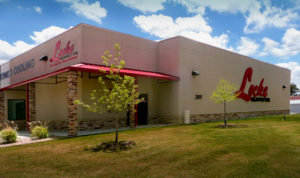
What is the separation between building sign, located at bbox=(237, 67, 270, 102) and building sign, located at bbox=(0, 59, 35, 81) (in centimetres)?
2142

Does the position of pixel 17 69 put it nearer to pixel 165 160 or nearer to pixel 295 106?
pixel 165 160

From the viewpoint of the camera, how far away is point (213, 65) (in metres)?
21.6

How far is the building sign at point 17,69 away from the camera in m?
Result: 21.3

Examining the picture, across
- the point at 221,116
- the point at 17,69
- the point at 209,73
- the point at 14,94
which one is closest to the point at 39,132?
the point at 14,94

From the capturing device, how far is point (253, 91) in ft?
87.9

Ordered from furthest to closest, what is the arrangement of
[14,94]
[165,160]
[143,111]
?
[14,94], [143,111], [165,160]

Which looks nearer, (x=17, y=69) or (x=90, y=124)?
(x=90, y=124)

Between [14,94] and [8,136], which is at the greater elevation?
[14,94]

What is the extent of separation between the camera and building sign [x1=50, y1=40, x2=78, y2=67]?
15666mm

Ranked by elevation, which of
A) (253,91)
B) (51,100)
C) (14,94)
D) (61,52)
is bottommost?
(51,100)

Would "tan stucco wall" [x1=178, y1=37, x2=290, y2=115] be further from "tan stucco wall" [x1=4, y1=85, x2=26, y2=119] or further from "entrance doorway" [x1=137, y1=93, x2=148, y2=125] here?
"tan stucco wall" [x1=4, y1=85, x2=26, y2=119]

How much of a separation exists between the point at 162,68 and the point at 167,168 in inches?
539

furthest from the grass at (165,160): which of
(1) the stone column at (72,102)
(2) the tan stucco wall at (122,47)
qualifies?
(2) the tan stucco wall at (122,47)

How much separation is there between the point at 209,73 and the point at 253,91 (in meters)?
8.94
